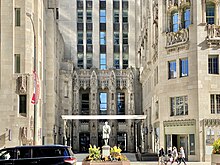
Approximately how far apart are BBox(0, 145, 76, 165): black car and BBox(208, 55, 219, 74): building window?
26.1m

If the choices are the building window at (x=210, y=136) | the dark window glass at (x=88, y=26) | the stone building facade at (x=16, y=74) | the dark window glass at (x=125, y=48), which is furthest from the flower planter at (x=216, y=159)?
the dark window glass at (x=88, y=26)

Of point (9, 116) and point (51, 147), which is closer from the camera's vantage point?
point (51, 147)

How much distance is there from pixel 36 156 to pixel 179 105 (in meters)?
26.7

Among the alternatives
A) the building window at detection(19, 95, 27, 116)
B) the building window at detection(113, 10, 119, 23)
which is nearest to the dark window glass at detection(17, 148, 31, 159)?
the building window at detection(19, 95, 27, 116)

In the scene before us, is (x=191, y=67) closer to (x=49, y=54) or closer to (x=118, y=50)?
(x=49, y=54)

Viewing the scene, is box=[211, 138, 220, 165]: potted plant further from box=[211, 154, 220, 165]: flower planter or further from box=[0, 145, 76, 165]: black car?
box=[0, 145, 76, 165]: black car

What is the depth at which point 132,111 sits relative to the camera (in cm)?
7494

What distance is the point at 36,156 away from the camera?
25047 millimetres

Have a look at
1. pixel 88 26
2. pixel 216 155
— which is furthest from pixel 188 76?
pixel 88 26

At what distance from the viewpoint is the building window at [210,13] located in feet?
162

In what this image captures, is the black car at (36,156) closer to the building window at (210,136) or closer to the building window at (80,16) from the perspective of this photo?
the building window at (210,136)

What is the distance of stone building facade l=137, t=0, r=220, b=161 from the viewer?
4764 centimetres

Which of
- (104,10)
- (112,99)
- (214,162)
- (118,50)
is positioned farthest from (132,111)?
(214,162)

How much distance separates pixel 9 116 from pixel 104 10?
38937 millimetres
